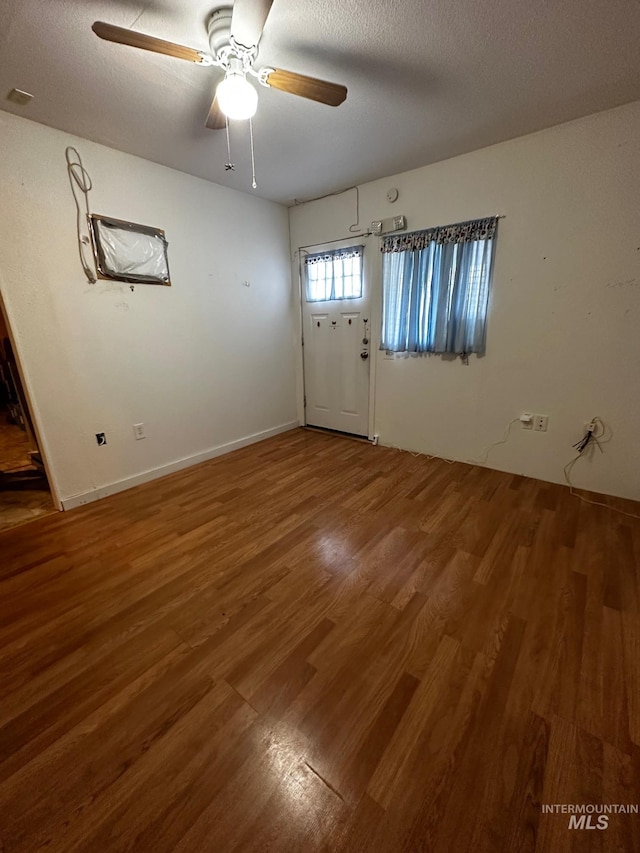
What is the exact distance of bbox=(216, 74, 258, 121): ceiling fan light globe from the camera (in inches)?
55.6

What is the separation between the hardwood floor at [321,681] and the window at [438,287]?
1467 millimetres

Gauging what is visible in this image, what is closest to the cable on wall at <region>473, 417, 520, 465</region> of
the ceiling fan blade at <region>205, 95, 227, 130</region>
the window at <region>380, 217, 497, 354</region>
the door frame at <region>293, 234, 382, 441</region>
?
the window at <region>380, 217, 497, 354</region>

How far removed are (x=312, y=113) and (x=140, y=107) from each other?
97 centimetres

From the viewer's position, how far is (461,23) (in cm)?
139

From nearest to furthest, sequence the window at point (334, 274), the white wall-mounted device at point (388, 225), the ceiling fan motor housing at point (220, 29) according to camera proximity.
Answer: the ceiling fan motor housing at point (220, 29) < the white wall-mounted device at point (388, 225) < the window at point (334, 274)

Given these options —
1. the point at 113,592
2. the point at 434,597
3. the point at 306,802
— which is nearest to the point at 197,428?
the point at 113,592

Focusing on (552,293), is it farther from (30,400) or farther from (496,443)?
(30,400)

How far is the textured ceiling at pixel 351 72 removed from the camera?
1338 millimetres

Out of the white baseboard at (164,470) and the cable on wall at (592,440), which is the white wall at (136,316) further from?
the cable on wall at (592,440)

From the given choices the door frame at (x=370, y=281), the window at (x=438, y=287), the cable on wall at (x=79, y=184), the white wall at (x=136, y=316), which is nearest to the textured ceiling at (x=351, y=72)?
the cable on wall at (x=79, y=184)

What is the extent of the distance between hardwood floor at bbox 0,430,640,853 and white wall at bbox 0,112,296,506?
81 centimetres

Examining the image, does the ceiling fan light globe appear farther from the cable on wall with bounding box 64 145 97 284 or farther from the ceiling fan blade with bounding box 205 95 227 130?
the cable on wall with bounding box 64 145 97 284

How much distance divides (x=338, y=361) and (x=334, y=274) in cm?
87

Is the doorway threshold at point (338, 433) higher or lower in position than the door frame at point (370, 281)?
lower
